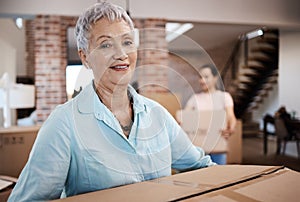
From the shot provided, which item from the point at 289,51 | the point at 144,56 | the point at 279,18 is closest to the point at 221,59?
the point at 289,51

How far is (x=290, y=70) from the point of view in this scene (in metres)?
4.73

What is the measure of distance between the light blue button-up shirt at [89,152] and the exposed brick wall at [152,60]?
56mm

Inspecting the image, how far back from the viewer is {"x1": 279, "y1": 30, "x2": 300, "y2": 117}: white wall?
4590 millimetres

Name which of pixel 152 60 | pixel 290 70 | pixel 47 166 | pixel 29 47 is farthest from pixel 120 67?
pixel 290 70

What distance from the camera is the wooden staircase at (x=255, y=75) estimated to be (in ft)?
22.1

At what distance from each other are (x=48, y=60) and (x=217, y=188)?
10.8ft

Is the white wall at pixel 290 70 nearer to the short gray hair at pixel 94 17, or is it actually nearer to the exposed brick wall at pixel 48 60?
the exposed brick wall at pixel 48 60

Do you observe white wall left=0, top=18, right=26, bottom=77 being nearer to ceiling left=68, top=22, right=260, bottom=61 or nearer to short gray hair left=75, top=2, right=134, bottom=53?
ceiling left=68, top=22, right=260, bottom=61

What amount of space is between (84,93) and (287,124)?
4336mm

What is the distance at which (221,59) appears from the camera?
7.58 meters

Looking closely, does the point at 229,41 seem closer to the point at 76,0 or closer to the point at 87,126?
the point at 76,0

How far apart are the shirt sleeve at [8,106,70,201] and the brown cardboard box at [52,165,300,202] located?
0.26 ft

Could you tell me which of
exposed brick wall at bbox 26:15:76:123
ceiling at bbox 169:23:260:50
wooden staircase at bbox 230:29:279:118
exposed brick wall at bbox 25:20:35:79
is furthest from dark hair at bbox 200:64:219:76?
wooden staircase at bbox 230:29:279:118

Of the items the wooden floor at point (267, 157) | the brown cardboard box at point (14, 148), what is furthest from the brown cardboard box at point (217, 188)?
the wooden floor at point (267, 157)
